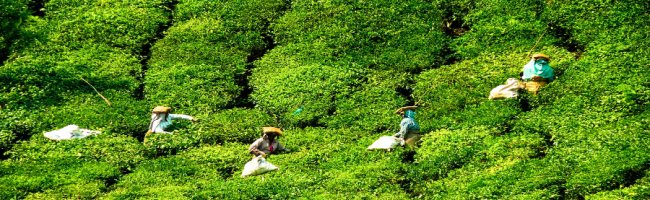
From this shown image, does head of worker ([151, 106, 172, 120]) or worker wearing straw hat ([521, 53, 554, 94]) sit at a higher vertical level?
worker wearing straw hat ([521, 53, 554, 94])

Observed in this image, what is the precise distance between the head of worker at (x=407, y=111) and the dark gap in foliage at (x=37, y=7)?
1414 centimetres

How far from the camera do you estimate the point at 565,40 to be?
103 ft

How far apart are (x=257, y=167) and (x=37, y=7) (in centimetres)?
1437

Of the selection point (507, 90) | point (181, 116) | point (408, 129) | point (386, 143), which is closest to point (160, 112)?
point (181, 116)

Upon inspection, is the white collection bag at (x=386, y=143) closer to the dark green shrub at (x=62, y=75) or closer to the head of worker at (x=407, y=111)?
the head of worker at (x=407, y=111)

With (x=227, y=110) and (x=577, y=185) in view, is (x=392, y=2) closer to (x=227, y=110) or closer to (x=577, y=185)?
(x=227, y=110)

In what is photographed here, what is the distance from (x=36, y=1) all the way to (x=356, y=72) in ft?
39.7

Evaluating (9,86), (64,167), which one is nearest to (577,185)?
(64,167)

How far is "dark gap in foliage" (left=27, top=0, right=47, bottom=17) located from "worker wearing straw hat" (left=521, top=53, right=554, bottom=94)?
16.4m

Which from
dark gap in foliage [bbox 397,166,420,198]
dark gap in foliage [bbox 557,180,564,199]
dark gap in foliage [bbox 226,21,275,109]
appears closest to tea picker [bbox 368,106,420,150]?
dark gap in foliage [bbox 397,166,420,198]

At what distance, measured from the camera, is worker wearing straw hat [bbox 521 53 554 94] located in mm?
28375

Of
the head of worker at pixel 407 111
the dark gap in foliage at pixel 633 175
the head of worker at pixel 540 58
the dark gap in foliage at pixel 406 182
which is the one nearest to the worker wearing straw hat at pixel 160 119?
the head of worker at pixel 407 111

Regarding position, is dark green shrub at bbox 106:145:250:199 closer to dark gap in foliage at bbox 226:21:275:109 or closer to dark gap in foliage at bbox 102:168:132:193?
dark gap in foliage at bbox 102:168:132:193

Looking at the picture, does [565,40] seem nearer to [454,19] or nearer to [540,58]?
[540,58]
